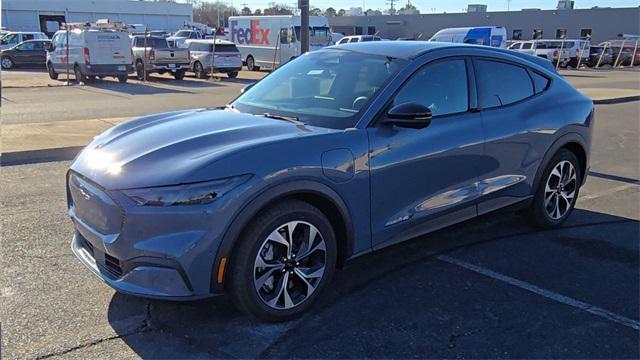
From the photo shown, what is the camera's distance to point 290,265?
11.6 feet

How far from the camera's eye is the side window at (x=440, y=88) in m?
4.19

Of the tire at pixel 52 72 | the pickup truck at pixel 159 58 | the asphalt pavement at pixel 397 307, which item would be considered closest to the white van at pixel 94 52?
the tire at pixel 52 72

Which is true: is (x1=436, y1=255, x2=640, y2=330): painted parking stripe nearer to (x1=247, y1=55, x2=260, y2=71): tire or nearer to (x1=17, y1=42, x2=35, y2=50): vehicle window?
(x1=247, y1=55, x2=260, y2=71): tire

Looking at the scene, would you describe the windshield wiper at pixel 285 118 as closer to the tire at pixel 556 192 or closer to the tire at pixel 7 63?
the tire at pixel 556 192

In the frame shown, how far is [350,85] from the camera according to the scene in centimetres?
426

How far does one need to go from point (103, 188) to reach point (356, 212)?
158cm

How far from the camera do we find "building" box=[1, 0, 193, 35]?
64438 mm

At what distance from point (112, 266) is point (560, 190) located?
13.6 ft

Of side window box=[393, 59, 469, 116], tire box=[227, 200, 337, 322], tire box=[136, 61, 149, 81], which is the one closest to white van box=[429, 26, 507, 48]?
tire box=[136, 61, 149, 81]

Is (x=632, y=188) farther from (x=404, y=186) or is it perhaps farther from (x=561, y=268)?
(x=404, y=186)

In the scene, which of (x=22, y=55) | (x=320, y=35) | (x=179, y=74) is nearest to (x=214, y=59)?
(x=179, y=74)

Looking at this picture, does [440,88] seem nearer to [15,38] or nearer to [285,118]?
[285,118]

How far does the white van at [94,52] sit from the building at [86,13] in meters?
44.2

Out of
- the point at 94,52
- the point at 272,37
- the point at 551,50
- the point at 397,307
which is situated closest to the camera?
the point at 397,307
